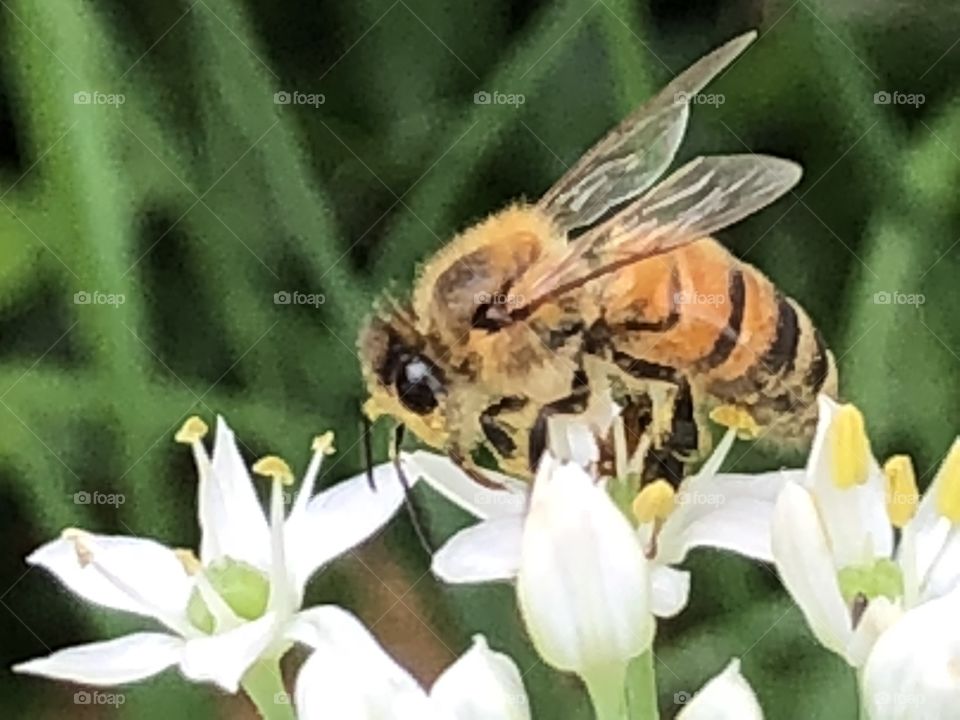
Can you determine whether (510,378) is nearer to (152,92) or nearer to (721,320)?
(721,320)

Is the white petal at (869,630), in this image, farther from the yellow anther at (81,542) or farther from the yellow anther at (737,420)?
the yellow anther at (81,542)

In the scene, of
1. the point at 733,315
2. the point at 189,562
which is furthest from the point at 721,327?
the point at 189,562

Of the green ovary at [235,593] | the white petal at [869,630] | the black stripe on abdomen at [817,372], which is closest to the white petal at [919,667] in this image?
the white petal at [869,630]

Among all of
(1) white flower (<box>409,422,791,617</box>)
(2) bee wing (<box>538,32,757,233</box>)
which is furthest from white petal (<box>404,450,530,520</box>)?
(2) bee wing (<box>538,32,757,233</box>)

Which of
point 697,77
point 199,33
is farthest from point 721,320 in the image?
point 199,33

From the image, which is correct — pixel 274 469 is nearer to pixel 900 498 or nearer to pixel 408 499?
pixel 408 499
